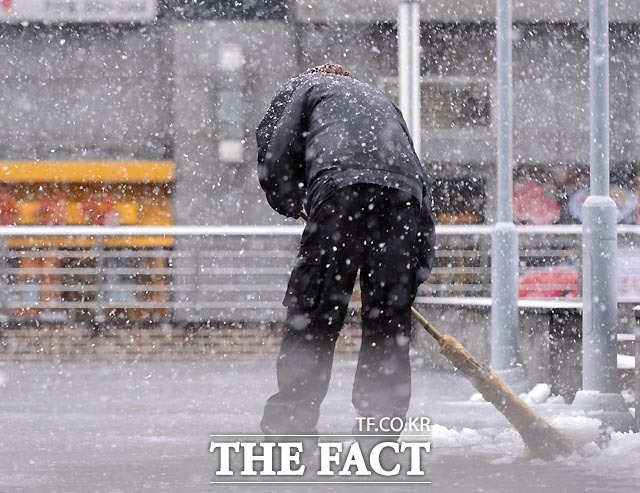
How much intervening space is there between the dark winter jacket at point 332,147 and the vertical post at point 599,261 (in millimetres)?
1961

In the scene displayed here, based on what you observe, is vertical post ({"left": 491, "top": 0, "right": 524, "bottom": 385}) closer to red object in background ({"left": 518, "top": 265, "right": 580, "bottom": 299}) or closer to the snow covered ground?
the snow covered ground

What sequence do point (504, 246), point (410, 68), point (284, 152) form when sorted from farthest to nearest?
point (410, 68), point (504, 246), point (284, 152)

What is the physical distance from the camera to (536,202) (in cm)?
2056

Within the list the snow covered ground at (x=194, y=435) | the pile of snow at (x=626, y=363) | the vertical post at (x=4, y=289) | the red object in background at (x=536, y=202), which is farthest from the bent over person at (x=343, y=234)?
the red object in background at (x=536, y=202)

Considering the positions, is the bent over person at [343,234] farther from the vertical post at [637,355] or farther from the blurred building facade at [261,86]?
the blurred building facade at [261,86]

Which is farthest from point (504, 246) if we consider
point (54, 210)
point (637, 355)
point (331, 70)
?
point (54, 210)

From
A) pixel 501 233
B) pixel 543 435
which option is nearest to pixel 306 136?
pixel 543 435

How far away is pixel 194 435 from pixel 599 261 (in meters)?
2.20

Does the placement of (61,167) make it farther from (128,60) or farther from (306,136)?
(306,136)

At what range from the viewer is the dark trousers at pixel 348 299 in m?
5.51

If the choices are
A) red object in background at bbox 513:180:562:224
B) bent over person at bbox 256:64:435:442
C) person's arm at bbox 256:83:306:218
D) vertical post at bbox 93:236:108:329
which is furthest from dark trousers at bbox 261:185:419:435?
red object in background at bbox 513:180:562:224

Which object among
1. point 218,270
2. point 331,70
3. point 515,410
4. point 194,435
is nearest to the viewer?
point 331,70

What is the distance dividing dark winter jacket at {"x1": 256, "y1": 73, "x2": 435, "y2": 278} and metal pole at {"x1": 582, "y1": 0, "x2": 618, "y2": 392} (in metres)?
1.96

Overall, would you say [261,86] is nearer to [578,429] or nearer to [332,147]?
[578,429]
